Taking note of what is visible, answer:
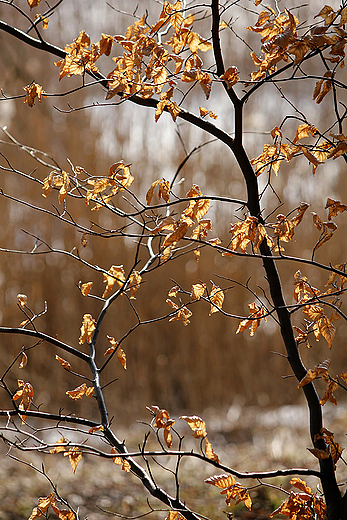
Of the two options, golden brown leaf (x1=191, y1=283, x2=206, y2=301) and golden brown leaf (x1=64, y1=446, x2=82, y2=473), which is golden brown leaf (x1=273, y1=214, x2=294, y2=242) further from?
golden brown leaf (x1=64, y1=446, x2=82, y2=473)

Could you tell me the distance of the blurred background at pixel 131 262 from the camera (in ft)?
10.4

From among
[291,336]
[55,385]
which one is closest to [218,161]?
[55,385]

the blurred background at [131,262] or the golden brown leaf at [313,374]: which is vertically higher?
the blurred background at [131,262]

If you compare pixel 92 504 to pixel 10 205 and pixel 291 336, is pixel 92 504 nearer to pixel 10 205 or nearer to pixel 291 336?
pixel 291 336

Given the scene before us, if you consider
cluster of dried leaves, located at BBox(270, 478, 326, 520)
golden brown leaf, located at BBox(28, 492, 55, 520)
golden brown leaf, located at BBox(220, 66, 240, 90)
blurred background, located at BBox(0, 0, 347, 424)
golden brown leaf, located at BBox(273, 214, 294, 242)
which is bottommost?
golden brown leaf, located at BBox(28, 492, 55, 520)

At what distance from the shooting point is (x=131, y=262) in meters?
3.37

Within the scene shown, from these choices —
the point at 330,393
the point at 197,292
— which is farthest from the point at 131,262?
the point at 330,393

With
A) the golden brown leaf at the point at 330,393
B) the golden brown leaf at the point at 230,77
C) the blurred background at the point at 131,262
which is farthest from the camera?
the blurred background at the point at 131,262

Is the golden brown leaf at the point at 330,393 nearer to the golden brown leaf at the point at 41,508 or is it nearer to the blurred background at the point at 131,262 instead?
the golden brown leaf at the point at 41,508

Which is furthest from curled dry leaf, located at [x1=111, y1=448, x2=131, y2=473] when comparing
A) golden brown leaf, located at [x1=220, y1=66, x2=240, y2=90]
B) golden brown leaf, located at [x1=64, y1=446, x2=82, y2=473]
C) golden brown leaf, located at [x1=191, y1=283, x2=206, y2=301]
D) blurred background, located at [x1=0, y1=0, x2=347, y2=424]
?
blurred background, located at [x1=0, y1=0, x2=347, y2=424]

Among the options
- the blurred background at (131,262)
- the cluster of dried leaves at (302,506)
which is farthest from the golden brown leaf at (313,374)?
the blurred background at (131,262)

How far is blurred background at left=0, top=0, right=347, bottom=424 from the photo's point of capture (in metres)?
3.18

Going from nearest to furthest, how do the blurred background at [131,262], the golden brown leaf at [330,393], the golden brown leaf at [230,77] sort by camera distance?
the golden brown leaf at [230,77], the golden brown leaf at [330,393], the blurred background at [131,262]

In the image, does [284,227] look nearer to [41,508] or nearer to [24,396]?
[24,396]
